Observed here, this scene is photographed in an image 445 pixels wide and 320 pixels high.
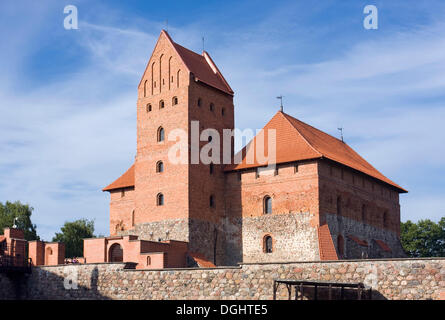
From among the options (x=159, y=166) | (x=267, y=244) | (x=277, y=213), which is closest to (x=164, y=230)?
(x=159, y=166)

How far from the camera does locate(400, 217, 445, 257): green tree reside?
5684 cm

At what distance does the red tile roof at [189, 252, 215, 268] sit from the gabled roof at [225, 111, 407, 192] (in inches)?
220

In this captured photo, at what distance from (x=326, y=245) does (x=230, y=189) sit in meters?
7.19

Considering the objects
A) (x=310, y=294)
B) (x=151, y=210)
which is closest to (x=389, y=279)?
(x=310, y=294)

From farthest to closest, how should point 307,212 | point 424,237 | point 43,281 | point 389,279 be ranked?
point 424,237 → point 307,212 → point 43,281 → point 389,279

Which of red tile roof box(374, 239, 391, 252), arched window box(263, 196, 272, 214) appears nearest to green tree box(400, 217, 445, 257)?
red tile roof box(374, 239, 391, 252)

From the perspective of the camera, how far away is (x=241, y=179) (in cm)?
3706

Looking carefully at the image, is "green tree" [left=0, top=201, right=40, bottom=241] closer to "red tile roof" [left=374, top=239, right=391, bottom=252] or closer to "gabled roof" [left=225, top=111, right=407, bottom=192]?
"gabled roof" [left=225, top=111, right=407, bottom=192]

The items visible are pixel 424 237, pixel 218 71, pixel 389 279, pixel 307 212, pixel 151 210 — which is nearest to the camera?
pixel 389 279

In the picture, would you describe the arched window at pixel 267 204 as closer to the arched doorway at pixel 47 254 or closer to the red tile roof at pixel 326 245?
the red tile roof at pixel 326 245

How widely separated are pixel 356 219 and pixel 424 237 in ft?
74.4

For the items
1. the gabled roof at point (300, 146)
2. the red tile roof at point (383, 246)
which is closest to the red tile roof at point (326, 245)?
the gabled roof at point (300, 146)

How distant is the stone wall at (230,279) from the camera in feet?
67.6

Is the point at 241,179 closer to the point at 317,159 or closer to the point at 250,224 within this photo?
the point at 250,224
